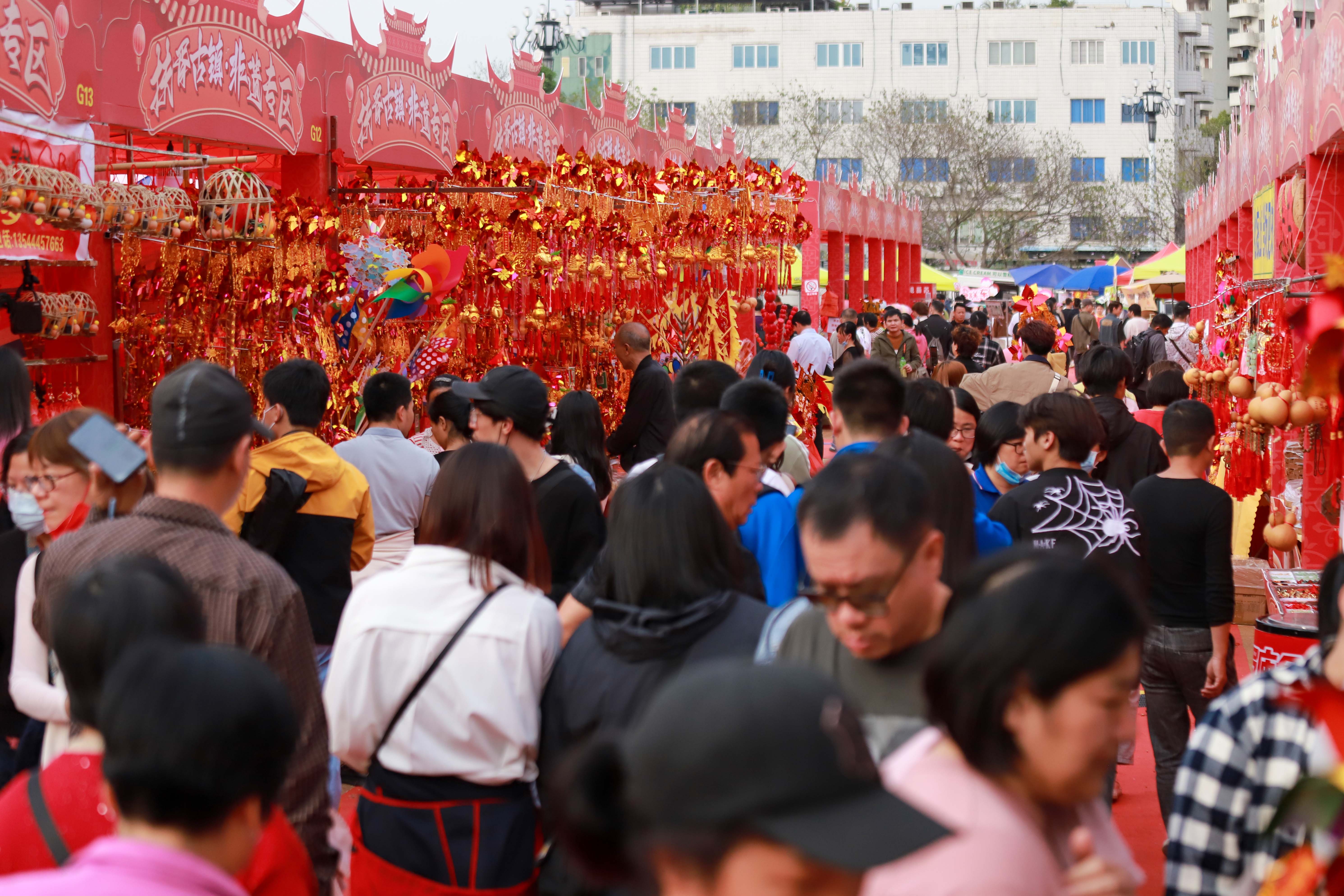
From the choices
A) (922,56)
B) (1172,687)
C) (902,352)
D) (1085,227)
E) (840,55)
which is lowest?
(1172,687)

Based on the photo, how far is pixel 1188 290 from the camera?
66.8 ft

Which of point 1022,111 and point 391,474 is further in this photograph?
point 1022,111

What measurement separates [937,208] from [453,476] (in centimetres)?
4360

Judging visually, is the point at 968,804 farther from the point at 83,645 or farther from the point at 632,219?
the point at 632,219

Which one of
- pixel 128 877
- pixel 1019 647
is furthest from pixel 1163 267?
pixel 128 877

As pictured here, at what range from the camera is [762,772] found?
1.05 m

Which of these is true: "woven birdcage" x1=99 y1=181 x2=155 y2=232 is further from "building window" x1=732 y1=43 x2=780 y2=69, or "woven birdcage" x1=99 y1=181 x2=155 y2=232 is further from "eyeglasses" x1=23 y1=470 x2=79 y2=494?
"building window" x1=732 y1=43 x2=780 y2=69

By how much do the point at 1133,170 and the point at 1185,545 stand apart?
180 ft

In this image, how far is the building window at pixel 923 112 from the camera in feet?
150

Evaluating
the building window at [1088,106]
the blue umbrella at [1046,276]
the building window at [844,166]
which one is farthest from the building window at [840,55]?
the blue umbrella at [1046,276]

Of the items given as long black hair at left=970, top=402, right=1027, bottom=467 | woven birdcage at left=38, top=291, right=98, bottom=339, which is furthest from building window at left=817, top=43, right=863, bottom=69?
long black hair at left=970, top=402, right=1027, bottom=467

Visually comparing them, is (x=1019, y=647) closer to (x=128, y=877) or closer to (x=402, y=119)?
(x=128, y=877)

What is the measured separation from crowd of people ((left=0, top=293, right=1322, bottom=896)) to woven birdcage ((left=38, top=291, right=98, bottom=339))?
2372mm

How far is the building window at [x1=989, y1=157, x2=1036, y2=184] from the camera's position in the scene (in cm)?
4509
